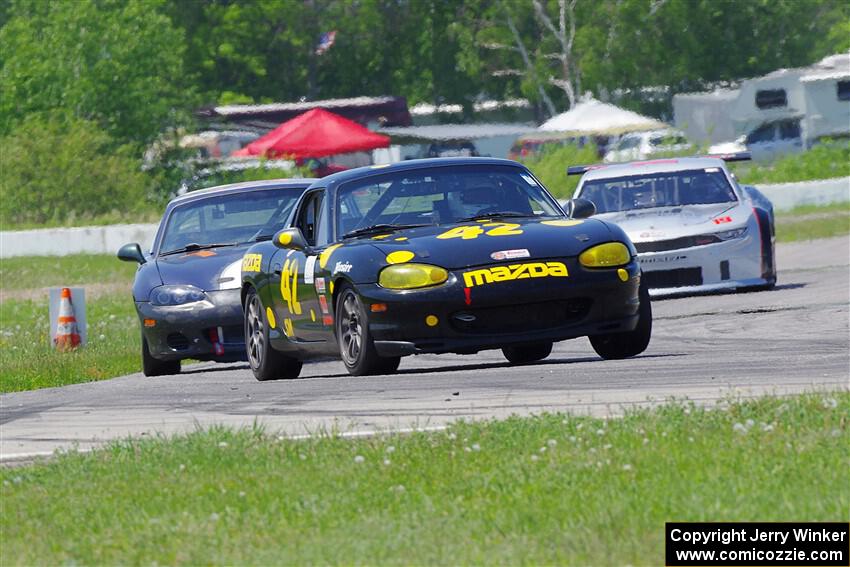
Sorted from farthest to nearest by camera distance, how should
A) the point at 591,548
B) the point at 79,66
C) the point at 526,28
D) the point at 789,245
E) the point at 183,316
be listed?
1. the point at 526,28
2. the point at 79,66
3. the point at 789,245
4. the point at 183,316
5. the point at 591,548

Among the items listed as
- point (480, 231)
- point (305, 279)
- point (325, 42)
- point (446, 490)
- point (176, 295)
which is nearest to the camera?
point (446, 490)

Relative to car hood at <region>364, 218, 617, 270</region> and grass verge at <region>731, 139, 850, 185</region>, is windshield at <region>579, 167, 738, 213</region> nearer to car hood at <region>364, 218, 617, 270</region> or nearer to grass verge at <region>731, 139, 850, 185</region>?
car hood at <region>364, 218, 617, 270</region>

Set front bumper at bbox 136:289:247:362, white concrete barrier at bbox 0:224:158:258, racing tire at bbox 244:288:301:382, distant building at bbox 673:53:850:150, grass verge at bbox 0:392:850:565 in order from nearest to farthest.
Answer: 1. grass verge at bbox 0:392:850:565
2. racing tire at bbox 244:288:301:382
3. front bumper at bbox 136:289:247:362
4. white concrete barrier at bbox 0:224:158:258
5. distant building at bbox 673:53:850:150

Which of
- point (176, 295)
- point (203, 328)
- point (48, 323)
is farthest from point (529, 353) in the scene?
point (48, 323)

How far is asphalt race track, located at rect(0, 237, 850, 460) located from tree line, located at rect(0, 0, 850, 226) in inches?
2369

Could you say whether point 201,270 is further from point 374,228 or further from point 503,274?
point 503,274

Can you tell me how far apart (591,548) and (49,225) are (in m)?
38.4

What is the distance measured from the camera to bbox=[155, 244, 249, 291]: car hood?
13938 mm

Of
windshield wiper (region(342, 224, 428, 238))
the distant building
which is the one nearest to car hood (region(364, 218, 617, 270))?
windshield wiper (region(342, 224, 428, 238))

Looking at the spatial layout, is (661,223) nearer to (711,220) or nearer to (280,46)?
(711,220)

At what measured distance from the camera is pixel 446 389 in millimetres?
10031

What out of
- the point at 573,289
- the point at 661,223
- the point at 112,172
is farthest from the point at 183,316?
the point at 112,172

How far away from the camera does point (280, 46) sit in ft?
285

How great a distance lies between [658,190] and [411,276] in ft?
30.1
